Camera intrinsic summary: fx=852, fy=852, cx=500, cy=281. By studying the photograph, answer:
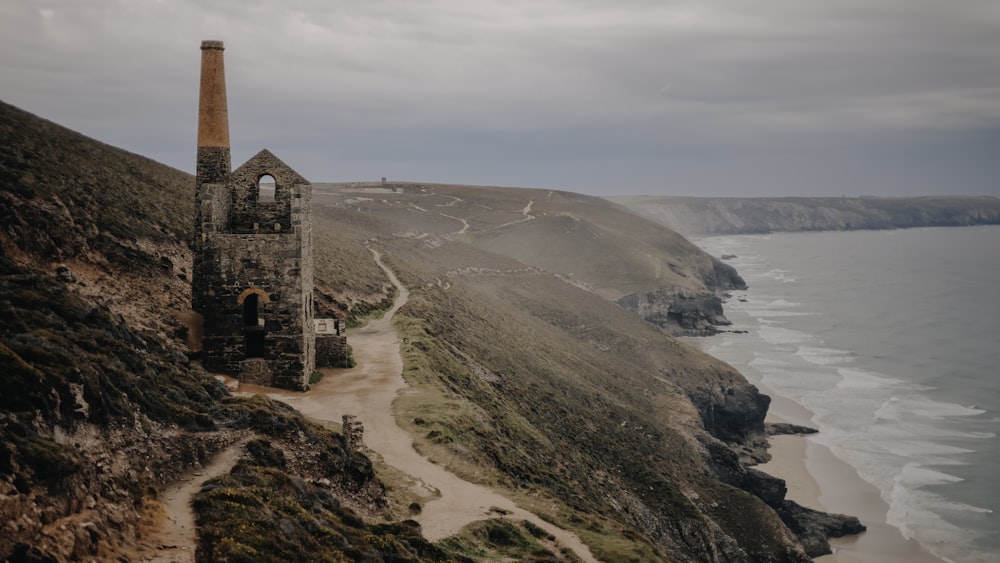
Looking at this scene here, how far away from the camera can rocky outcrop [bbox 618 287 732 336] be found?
356 ft

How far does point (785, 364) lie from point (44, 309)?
264 feet

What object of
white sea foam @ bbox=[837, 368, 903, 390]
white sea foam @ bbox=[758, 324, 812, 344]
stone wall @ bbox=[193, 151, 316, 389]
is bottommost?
white sea foam @ bbox=[837, 368, 903, 390]

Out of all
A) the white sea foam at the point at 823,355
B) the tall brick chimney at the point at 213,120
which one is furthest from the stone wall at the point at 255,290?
the white sea foam at the point at 823,355

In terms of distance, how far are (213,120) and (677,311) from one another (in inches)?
3410

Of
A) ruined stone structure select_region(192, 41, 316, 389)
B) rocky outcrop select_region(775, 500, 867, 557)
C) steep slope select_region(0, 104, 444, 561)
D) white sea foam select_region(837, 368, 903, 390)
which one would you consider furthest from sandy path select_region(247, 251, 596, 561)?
white sea foam select_region(837, 368, 903, 390)

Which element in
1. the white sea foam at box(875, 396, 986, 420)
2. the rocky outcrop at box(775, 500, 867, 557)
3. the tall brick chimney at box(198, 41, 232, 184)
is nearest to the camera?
the tall brick chimney at box(198, 41, 232, 184)

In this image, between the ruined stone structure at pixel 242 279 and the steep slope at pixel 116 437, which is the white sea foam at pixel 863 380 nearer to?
the ruined stone structure at pixel 242 279

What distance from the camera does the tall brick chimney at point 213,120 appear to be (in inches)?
1241

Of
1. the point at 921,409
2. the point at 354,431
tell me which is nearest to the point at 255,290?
the point at 354,431

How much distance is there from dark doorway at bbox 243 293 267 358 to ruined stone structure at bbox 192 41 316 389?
4 cm

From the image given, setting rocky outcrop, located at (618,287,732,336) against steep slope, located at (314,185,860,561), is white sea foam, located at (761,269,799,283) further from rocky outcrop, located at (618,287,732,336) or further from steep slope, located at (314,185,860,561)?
steep slope, located at (314,185,860,561)

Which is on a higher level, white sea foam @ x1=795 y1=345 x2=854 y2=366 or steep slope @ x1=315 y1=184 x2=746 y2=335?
steep slope @ x1=315 y1=184 x2=746 y2=335

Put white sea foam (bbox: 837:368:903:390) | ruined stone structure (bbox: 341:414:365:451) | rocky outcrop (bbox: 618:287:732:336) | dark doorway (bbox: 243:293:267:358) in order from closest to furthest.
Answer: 1. ruined stone structure (bbox: 341:414:365:451)
2. dark doorway (bbox: 243:293:267:358)
3. white sea foam (bbox: 837:368:903:390)
4. rocky outcrop (bbox: 618:287:732:336)

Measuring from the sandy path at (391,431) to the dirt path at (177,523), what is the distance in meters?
6.26
